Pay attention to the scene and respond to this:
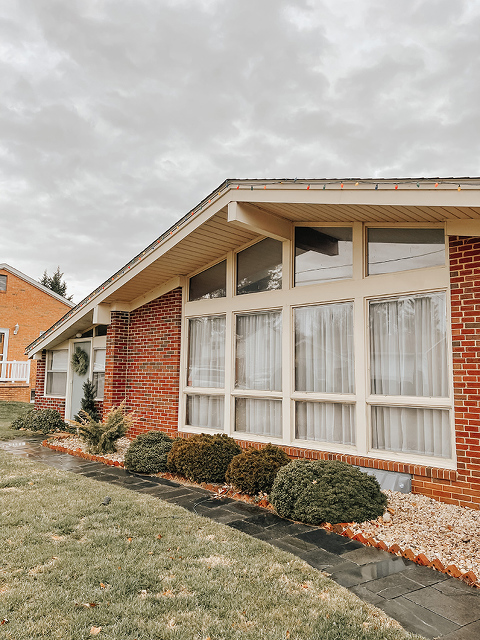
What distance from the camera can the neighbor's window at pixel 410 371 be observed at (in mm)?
5305

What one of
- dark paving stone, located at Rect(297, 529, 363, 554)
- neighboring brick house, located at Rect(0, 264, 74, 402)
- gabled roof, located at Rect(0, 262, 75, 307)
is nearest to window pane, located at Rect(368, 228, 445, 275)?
dark paving stone, located at Rect(297, 529, 363, 554)

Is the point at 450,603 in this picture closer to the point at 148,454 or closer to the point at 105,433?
the point at 148,454

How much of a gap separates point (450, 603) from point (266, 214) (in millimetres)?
5055

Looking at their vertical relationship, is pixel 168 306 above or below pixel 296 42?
below

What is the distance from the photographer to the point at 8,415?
46.5 feet

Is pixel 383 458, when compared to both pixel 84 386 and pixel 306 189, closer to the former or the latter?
pixel 306 189

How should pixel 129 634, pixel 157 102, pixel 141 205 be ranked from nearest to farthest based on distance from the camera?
1. pixel 129 634
2. pixel 157 102
3. pixel 141 205

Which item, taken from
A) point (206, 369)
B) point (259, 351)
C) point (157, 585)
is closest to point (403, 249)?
point (259, 351)

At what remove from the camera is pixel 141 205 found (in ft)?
76.8

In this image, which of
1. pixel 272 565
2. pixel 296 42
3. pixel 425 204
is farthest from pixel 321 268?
pixel 296 42

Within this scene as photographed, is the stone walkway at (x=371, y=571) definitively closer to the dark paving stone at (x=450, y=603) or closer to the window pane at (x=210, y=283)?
the dark paving stone at (x=450, y=603)

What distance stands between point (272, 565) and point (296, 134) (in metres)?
15.7

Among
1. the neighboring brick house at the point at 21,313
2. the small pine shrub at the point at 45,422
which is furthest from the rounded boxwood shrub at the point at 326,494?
the neighboring brick house at the point at 21,313

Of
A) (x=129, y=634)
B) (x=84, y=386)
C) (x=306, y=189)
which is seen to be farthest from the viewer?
(x=84, y=386)
